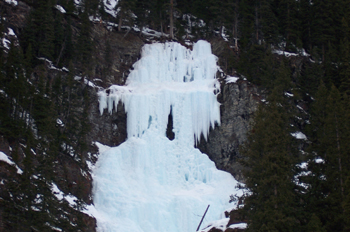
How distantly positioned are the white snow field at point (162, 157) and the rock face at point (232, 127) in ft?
2.78

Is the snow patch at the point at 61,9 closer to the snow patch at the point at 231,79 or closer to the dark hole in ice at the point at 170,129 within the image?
the dark hole in ice at the point at 170,129

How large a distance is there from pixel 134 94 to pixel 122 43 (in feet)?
26.3

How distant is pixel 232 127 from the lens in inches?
1479

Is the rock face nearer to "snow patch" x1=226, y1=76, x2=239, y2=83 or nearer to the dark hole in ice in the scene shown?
"snow patch" x1=226, y1=76, x2=239, y2=83

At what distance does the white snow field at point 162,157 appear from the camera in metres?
31.6

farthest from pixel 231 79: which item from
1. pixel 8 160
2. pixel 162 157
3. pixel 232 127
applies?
pixel 8 160

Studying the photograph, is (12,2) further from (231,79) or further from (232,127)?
(232,127)

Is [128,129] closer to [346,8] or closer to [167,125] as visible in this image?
[167,125]

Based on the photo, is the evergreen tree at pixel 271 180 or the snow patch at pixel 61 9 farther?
the snow patch at pixel 61 9

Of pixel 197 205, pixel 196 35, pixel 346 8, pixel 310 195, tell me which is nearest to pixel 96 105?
pixel 197 205

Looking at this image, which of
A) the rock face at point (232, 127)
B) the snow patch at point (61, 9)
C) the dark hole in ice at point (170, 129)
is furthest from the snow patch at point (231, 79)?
the snow patch at point (61, 9)

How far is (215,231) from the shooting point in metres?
22.1

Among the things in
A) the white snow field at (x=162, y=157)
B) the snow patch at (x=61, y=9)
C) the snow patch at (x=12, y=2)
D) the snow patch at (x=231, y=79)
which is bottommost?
the white snow field at (x=162, y=157)

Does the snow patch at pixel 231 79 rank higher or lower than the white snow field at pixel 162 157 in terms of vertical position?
higher
